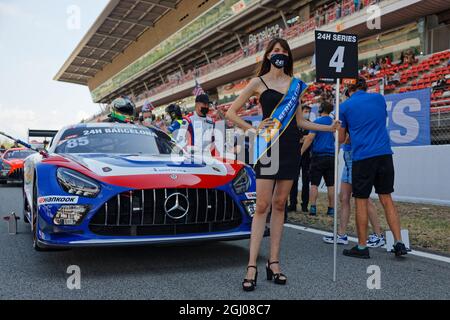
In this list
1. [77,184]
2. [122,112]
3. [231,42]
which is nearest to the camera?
[77,184]

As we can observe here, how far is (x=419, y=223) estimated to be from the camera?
6.42 m

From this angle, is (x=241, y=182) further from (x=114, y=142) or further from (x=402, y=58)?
(x=402, y=58)

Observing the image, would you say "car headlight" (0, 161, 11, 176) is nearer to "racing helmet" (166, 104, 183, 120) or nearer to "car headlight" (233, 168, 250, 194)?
"racing helmet" (166, 104, 183, 120)

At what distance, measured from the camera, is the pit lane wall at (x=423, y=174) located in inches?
329

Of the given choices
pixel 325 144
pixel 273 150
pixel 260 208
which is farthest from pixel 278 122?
pixel 325 144

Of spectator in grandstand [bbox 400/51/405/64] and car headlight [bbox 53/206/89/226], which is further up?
spectator in grandstand [bbox 400/51/405/64]

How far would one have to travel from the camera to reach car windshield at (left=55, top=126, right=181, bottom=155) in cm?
479

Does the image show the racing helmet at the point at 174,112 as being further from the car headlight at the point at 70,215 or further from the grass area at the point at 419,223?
the car headlight at the point at 70,215

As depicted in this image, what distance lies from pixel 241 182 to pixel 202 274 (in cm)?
91

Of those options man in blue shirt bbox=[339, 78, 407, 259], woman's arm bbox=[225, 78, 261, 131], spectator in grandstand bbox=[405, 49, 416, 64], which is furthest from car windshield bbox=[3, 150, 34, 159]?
spectator in grandstand bbox=[405, 49, 416, 64]

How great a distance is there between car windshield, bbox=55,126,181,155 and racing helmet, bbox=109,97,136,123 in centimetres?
127

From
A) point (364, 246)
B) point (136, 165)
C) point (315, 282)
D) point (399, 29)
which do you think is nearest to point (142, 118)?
point (136, 165)

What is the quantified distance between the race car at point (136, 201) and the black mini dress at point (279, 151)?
624mm

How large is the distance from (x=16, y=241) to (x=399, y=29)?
19.9m
